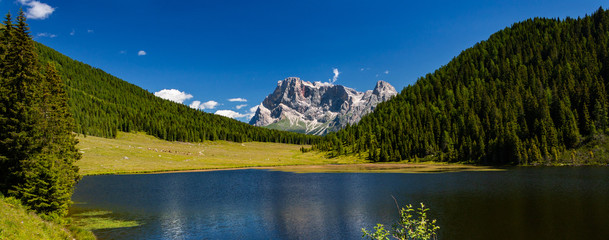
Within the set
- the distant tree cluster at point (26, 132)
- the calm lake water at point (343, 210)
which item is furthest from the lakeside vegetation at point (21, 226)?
the calm lake water at point (343, 210)

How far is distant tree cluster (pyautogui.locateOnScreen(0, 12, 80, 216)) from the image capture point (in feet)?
94.6

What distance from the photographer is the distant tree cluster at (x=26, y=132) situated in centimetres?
A: 2885

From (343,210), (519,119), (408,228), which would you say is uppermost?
(519,119)

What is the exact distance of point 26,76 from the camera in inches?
1319

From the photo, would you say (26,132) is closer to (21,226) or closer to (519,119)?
(21,226)

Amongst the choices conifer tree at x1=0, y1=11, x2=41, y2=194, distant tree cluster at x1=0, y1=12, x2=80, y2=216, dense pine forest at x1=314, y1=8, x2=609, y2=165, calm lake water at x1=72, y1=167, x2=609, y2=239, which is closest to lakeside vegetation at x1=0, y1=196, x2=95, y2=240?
distant tree cluster at x1=0, y1=12, x2=80, y2=216

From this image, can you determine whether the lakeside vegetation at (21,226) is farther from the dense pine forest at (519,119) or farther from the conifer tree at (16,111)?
the dense pine forest at (519,119)

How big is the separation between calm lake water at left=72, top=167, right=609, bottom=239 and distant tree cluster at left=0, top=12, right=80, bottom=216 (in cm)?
692

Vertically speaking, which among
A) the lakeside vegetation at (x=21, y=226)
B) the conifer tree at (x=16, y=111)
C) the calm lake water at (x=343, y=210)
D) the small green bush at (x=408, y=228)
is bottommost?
the calm lake water at (x=343, y=210)

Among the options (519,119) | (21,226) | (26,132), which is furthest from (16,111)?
(519,119)

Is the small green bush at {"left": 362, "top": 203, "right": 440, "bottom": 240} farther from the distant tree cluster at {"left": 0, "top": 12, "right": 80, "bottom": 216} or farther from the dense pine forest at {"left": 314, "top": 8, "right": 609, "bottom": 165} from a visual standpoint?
the dense pine forest at {"left": 314, "top": 8, "right": 609, "bottom": 165}

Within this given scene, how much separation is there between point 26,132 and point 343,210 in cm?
3790

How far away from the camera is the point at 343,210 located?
4362 cm

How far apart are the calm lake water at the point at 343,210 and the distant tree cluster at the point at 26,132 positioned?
6.92 metres
